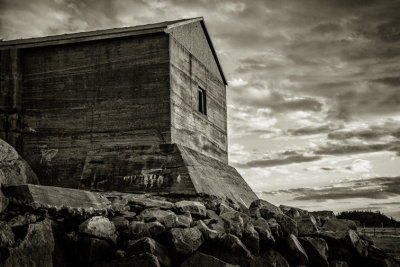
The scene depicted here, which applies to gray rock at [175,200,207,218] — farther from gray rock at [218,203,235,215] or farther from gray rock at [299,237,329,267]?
gray rock at [299,237,329,267]

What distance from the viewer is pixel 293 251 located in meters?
Answer: 9.36

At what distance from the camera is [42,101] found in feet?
43.3

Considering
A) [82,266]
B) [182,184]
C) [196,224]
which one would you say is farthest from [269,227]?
[82,266]

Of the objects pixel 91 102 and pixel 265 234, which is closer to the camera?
pixel 265 234

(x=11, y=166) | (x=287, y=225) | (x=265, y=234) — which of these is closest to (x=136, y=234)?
(x=265, y=234)

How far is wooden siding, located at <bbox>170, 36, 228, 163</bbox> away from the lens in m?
12.6

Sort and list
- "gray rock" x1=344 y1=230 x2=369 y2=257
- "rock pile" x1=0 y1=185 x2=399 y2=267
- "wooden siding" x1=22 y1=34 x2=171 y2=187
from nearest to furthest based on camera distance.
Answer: "rock pile" x1=0 y1=185 x2=399 y2=267
"gray rock" x1=344 y1=230 x2=369 y2=257
"wooden siding" x1=22 y1=34 x2=171 y2=187

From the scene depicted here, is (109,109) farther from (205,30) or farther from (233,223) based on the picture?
(233,223)

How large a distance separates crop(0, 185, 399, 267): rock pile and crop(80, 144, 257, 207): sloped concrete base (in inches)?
41.4

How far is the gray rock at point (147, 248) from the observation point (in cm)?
751

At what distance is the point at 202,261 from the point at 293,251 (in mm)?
2316

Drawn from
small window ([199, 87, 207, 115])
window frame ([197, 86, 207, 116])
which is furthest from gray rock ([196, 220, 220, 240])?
small window ([199, 87, 207, 115])

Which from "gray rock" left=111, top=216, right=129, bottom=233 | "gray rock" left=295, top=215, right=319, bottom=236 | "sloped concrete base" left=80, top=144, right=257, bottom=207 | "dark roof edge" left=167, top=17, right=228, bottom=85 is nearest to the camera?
"gray rock" left=111, top=216, right=129, bottom=233

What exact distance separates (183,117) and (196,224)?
4782mm
